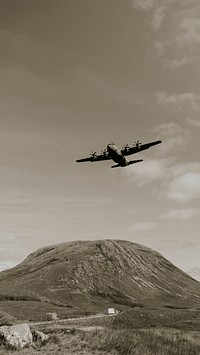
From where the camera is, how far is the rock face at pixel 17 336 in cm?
3572

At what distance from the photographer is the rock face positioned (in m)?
35.7

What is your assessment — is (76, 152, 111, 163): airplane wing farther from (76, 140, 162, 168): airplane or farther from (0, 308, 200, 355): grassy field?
(0, 308, 200, 355): grassy field

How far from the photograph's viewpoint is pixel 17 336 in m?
36.3

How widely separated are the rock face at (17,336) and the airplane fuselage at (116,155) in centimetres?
2399

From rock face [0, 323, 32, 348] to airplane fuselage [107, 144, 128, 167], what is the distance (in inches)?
945

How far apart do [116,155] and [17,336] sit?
2555 centimetres

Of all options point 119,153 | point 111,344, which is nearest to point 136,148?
point 119,153

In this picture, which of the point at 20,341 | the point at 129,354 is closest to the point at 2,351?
the point at 20,341

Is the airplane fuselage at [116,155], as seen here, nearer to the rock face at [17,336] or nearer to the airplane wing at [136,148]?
the airplane wing at [136,148]

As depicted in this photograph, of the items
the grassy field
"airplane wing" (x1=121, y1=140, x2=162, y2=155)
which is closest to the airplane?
"airplane wing" (x1=121, y1=140, x2=162, y2=155)

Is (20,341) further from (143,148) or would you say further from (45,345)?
(143,148)

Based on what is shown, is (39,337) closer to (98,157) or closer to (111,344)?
(111,344)

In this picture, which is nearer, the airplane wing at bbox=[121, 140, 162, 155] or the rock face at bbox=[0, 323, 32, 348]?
the rock face at bbox=[0, 323, 32, 348]

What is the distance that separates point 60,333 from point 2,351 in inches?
334
